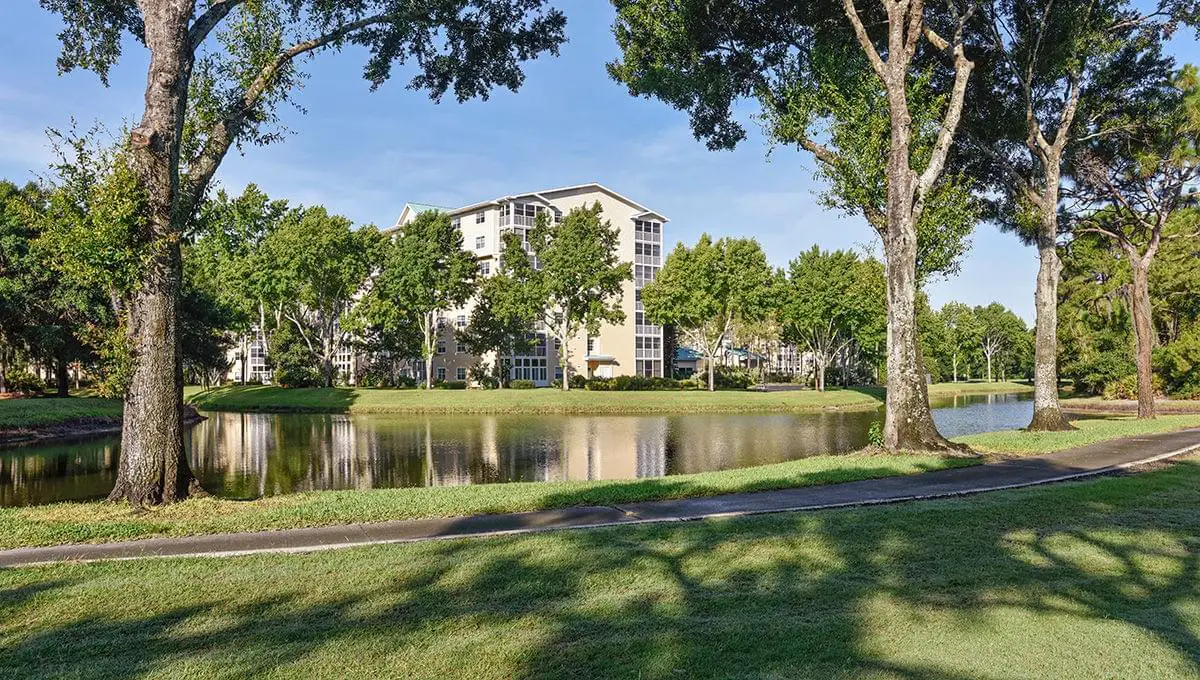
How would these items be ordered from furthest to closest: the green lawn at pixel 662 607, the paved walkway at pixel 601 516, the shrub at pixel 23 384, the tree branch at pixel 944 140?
1. the shrub at pixel 23 384
2. the tree branch at pixel 944 140
3. the paved walkway at pixel 601 516
4. the green lawn at pixel 662 607

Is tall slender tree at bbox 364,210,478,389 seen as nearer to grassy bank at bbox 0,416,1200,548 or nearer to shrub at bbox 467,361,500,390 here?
shrub at bbox 467,361,500,390

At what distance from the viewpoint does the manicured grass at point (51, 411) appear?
31.1 metres

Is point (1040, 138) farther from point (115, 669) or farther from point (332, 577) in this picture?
point (115, 669)

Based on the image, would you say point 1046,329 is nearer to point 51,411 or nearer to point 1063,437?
point 1063,437

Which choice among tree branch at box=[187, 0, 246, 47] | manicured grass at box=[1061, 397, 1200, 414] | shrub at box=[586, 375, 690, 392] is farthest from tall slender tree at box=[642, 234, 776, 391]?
tree branch at box=[187, 0, 246, 47]

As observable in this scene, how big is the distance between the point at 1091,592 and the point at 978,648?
2.04m

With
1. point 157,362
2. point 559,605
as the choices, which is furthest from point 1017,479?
point 157,362

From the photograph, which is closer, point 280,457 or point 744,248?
point 280,457

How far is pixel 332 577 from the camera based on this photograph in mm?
7051

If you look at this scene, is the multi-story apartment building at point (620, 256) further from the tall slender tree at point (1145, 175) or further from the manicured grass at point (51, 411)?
the tall slender tree at point (1145, 175)

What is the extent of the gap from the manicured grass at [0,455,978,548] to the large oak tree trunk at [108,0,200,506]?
22.7 inches

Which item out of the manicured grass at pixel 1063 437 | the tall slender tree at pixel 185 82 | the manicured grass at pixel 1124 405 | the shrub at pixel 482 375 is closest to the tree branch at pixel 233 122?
the tall slender tree at pixel 185 82

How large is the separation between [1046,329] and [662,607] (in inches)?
828

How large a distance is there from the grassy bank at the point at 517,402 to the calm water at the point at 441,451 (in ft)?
20.2
